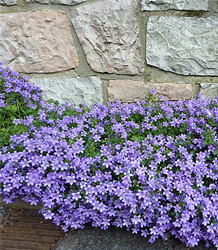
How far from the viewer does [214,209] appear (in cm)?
170

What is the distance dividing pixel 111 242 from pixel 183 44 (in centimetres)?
191

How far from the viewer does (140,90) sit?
111 inches

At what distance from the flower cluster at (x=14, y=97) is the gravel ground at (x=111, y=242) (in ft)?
4.11

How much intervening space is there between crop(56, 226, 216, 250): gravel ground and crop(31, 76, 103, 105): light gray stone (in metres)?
1.41

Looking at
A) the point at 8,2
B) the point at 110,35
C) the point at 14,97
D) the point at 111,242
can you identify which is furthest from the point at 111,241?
the point at 8,2

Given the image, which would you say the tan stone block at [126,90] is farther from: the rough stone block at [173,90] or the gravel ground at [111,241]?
the gravel ground at [111,241]

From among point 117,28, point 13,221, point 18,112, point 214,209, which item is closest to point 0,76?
point 18,112

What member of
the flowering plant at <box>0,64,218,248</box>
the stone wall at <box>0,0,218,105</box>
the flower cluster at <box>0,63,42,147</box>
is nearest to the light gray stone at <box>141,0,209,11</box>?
the stone wall at <box>0,0,218,105</box>

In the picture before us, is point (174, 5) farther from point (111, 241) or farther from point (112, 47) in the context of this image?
point (111, 241)

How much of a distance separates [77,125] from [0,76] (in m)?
1.04

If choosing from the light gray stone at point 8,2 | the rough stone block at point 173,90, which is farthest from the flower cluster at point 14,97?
the rough stone block at point 173,90

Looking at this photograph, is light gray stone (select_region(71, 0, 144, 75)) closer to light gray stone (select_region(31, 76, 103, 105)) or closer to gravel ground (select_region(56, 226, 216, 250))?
light gray stone (select_region(31, 76, 103, 105))

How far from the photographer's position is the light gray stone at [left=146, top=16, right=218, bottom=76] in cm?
258

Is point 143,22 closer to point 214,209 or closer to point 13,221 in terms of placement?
point 214,209
